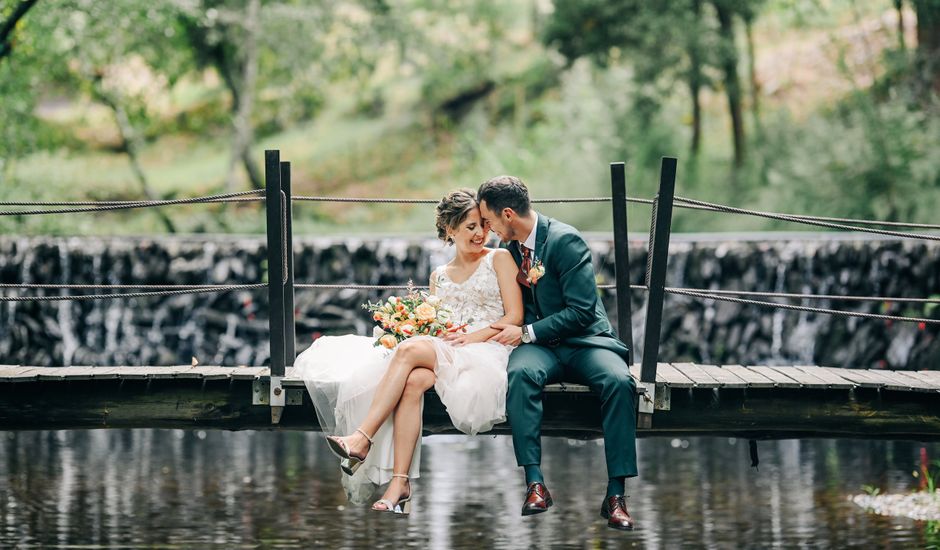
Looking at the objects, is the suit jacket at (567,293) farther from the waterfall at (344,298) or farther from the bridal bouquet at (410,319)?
the waterfall at (344,298)

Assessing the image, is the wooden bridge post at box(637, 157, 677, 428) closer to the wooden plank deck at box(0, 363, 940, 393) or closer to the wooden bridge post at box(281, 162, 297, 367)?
the wooden plank deck at box(0, 363, 940, 393)

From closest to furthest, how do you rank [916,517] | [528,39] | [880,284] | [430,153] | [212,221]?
[916,517], [880,284], [212,221], [430,153], [528,39]

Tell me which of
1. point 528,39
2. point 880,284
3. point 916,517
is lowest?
point 916,517

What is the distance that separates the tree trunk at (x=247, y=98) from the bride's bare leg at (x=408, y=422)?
16.9 m

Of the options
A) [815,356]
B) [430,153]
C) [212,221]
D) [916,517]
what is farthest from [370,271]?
[430,153]

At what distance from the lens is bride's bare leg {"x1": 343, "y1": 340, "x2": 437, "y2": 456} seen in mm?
5176

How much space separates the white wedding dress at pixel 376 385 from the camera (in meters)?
5.34

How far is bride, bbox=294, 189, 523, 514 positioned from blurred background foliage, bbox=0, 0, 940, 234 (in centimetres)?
908

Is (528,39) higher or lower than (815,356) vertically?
higher

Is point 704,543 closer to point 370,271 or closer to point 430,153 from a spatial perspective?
point 370,271

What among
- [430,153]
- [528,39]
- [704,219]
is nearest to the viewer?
[704,219]

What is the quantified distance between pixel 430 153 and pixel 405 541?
66.7ft

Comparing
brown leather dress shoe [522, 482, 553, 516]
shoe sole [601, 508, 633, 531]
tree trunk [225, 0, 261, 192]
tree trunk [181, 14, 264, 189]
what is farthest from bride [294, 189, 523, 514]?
tree trunk [181, 14, 264, 189]

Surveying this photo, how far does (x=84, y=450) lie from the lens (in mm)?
11664
